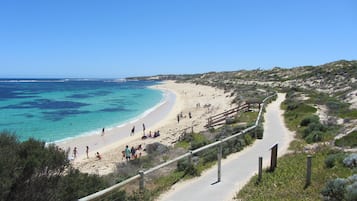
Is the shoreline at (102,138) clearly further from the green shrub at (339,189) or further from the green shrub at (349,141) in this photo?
the green shrub at (339,189)

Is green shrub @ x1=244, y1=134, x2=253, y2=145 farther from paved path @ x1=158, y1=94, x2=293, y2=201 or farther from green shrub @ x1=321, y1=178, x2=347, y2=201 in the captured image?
green shrub @ x1=321, y1=178, x2=347, y2=201

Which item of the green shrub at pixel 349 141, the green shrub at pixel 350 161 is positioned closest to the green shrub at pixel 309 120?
the green shrub at pixel 349 141

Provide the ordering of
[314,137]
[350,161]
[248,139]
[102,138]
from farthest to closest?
[102,138] → [248,139] → [314,137] → [350,161]

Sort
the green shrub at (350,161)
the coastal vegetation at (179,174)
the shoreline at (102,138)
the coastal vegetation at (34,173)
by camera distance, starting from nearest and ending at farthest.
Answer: the coastal vegetation at (34,173)
the coastal vegetation at (179,174)
the green shrub at (350,161)
the shoreline at (102,138)

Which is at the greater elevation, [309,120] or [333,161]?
[333,161]

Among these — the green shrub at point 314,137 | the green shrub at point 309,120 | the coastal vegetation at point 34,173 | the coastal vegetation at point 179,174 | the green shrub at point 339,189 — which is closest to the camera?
the coastal vegetation at point 34,173

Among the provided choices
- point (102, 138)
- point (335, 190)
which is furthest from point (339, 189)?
point (102, 138)

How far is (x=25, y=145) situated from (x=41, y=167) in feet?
1.74

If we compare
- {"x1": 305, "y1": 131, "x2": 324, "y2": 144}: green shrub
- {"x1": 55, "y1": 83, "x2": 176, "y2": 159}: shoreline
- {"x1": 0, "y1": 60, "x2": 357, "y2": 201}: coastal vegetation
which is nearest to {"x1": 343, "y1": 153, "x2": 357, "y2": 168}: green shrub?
{"x1": 0, "y1": 60, "x2": 357, "y2": 201}: coastal vegetation

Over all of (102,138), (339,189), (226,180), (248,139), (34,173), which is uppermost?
(34,173)

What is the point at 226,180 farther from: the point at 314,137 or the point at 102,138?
the point at 102,138

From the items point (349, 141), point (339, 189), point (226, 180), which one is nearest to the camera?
point (339, 189)

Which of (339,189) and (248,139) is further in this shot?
(248,139)

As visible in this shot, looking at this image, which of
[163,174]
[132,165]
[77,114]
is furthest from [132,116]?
[163,174]
